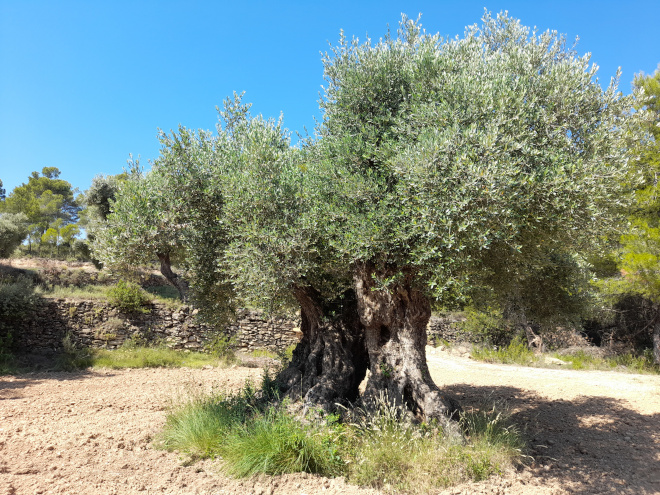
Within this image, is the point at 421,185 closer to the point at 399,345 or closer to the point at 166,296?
the point at 399,345

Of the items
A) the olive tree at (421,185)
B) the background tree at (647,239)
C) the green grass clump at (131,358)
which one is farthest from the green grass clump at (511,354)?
the green grass clump at (131,358)

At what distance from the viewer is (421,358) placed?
26.3 ft

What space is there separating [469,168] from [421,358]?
411 cm

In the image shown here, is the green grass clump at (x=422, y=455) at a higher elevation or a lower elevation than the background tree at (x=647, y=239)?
lower

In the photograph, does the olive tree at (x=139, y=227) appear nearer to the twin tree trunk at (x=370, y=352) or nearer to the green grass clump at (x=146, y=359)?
the twin tree trunk at (x=370, y=352)

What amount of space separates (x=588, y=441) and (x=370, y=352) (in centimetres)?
478

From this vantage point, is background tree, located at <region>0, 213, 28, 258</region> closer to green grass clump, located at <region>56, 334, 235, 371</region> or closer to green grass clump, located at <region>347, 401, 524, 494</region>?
green grass clump, located at <region>56, 334, 235, 371</region>

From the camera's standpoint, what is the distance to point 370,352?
8430 mm

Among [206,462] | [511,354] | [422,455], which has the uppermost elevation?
[511,354]

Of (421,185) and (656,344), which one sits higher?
(421,185)

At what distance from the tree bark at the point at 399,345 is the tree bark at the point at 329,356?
80 centimetres

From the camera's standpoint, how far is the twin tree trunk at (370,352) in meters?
7.70

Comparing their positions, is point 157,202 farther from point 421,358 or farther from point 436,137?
point 421,358

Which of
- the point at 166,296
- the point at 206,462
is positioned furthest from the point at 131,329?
the point at 206,462
